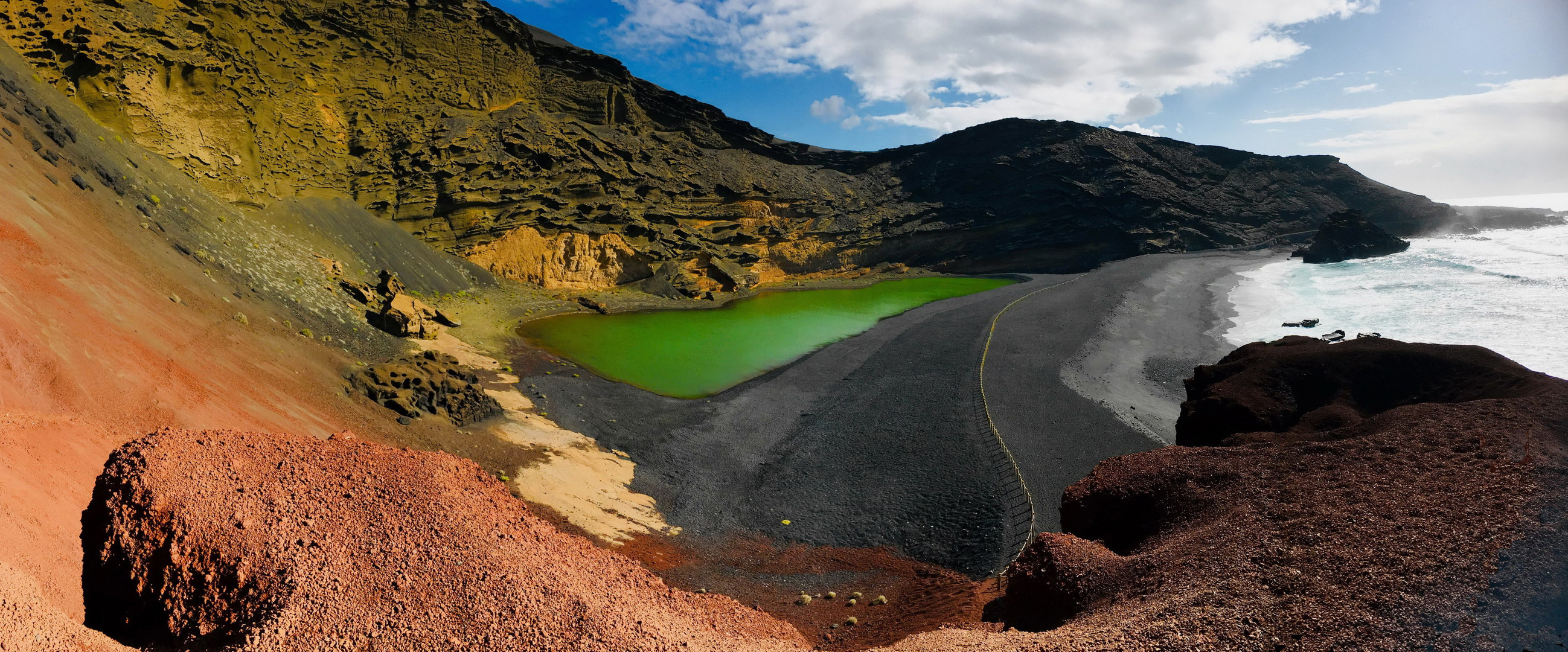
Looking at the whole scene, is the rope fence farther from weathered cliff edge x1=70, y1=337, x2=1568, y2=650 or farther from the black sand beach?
weathered cliff edge x1=70, y1=337, x2=1568, y2=650

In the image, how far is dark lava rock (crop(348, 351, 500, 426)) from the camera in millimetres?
12102

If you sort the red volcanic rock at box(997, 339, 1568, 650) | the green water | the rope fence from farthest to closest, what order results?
the green water < the rope fence < the red volcanic rock at box(997, 339, 1568, 650)

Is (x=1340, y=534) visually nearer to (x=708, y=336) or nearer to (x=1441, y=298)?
(x=708, y=336)

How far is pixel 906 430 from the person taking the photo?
14.8 m

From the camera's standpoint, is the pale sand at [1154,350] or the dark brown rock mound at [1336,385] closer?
the dark brown rock mound at [1336,385]

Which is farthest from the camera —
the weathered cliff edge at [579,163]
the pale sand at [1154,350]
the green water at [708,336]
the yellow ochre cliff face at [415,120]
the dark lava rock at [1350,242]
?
the dark lava rock at [1350,242]

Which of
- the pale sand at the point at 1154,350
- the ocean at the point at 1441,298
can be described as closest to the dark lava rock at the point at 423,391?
the pale sand at the point at 1154,350

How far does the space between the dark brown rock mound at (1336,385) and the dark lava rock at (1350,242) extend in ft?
136

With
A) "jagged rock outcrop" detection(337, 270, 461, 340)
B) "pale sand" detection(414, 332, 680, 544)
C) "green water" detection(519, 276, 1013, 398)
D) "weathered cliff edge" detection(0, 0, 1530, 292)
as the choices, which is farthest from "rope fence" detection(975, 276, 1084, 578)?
"weathered cliff edge" detection(0, 0, 1530, 292)

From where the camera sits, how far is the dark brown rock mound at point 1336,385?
322 inches

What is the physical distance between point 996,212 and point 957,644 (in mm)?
49580

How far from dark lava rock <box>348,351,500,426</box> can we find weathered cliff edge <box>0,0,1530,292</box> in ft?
48.7

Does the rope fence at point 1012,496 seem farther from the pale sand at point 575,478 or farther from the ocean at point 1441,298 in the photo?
the ocean at point 1441,298

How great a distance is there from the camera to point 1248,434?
8.20m
